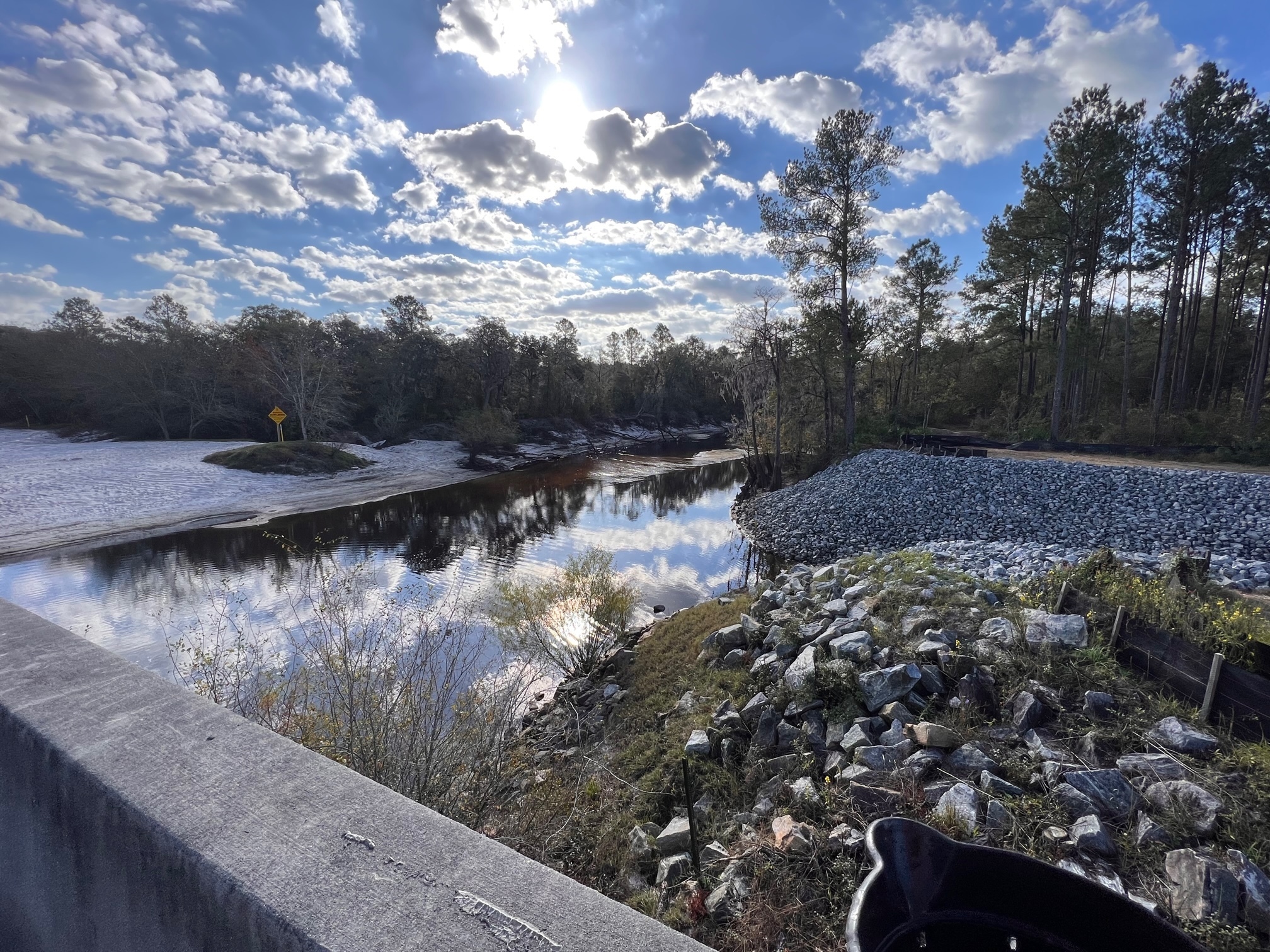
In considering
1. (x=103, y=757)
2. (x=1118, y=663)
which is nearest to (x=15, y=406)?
(x=103, y=757)

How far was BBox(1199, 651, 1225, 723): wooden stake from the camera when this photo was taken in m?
3.49

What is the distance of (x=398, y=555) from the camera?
48.3 ft

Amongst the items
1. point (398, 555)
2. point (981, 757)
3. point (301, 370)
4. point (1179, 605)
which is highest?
point (301, 370)

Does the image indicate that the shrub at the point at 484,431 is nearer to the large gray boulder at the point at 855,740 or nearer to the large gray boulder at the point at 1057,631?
the large gray boulder at the point at 855,740

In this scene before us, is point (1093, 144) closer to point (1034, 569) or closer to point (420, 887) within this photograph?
point (1034, 569)

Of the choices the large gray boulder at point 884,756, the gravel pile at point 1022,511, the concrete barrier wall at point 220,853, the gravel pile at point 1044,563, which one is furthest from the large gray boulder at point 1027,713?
the gravel pile at point 1022,511

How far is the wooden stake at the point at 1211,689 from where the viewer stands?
349 centimetres

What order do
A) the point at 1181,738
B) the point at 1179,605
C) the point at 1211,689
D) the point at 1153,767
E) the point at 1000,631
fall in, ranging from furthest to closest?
the point at 1000,631 < the point at 1179,605 < the point at 1211,689 < the point at 1181,738 < the point at 1153,767

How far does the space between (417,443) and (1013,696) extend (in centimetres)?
3628

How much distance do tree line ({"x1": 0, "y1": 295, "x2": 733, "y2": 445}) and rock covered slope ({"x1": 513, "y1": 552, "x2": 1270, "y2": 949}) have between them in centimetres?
2271

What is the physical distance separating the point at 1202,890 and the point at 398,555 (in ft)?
50.0

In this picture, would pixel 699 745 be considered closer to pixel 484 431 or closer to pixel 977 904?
pixel 977 904

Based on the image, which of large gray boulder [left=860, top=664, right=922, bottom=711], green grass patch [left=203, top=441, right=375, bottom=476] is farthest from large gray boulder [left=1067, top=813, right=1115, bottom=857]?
green grass patch [left=203, top=441, right=375, bottom=476]

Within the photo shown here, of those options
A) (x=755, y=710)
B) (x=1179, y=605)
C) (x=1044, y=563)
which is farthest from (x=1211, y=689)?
(x=1044, y=563)
